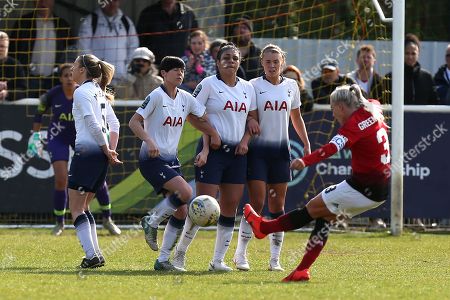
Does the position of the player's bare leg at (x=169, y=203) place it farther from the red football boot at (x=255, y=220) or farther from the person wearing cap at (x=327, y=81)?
the person wearing cap at (x=327, y=81)

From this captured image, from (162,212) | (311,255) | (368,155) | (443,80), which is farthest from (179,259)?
(443,80)

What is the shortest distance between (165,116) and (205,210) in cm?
109

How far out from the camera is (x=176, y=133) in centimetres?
1159

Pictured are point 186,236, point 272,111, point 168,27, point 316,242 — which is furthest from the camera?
point 168,27

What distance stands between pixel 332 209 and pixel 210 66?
7220 mm

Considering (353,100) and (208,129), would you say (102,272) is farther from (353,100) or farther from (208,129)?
(353,100)

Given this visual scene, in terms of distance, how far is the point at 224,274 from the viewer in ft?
37.0

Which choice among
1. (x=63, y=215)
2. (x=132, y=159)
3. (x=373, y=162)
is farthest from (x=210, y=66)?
(x=373, y=162)

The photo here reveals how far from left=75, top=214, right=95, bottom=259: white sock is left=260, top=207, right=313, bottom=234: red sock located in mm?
1795

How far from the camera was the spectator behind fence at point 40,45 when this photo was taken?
18.2 metres

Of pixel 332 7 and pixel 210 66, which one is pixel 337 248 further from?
pixel 332 7

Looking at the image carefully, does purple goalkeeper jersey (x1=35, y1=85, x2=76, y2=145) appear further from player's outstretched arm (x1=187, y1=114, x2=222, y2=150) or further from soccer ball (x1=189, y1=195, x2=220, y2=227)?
soccer ball (x1=189, y1=195, x2=220, y2=227)

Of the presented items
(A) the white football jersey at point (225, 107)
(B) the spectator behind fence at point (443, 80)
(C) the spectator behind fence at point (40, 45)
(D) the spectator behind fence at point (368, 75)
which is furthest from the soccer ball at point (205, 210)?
(B) the spectator behind fence at point (443, 80)

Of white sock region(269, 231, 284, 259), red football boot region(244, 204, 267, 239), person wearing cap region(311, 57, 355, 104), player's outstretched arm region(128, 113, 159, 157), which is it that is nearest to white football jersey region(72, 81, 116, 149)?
player's outstretched arm region(128, 113, 159, 157)
